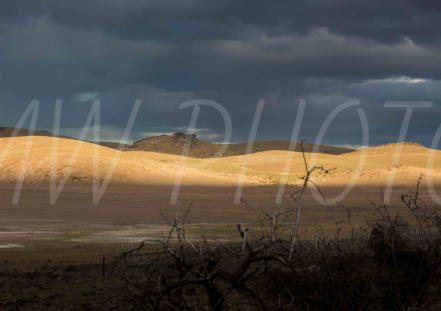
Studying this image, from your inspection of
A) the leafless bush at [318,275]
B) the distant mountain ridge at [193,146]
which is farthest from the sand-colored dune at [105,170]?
the distant mountain ridge at [193,146]

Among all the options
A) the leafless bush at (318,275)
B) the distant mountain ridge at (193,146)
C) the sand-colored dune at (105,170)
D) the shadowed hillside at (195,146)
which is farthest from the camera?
the shadowed hillside at (195,146)

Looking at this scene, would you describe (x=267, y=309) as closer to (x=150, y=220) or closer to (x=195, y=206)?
(x=150, y=220)

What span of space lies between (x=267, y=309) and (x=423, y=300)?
7.54 feet

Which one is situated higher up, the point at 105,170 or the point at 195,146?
the point at 195,146

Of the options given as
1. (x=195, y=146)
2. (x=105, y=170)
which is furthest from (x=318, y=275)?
(x=195, y=146)

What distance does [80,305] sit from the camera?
27.0ft

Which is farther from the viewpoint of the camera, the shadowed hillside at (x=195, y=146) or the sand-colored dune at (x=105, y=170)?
the shadowed hillside at (x=195, y=146)

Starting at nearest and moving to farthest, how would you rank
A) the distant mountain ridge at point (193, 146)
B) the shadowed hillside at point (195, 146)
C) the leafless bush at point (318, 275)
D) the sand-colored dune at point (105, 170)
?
the leafless bush at point (318, 275)
the sand-colored dune at point (105, 170)
the distant mountain ridge at point (193, 146)
the shadowed hillside at point (195, 146)

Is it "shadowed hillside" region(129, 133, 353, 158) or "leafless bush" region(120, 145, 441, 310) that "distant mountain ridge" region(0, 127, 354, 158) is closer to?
"shadowed hillside" region(129, 133, 353, 158)

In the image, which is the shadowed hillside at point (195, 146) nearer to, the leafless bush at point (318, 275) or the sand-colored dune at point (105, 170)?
the sand-colored dune at point (105, 170)

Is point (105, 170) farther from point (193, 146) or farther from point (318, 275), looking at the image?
point (193, 146)

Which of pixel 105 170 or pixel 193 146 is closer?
pixel 105 170

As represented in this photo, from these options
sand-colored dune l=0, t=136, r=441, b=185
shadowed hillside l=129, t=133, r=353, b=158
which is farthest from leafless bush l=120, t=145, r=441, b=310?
shadowed hillside l=129, t=133, r=353, b=158

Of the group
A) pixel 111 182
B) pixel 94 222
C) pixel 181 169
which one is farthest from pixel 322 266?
pixel 181 169
